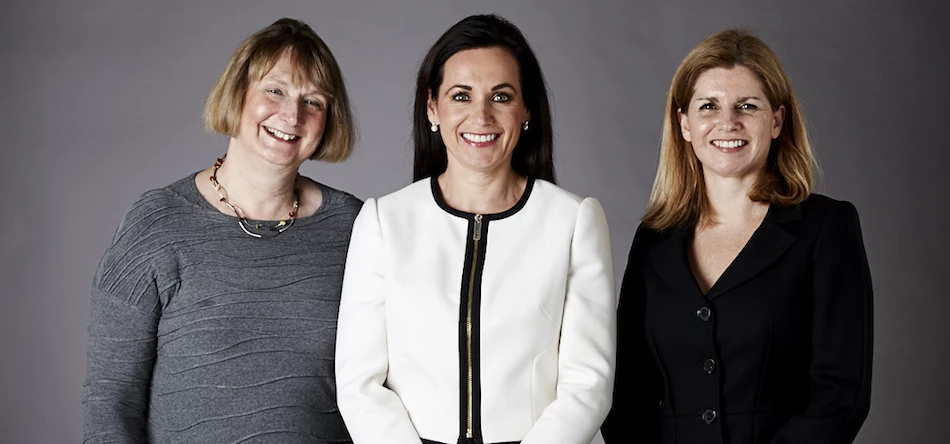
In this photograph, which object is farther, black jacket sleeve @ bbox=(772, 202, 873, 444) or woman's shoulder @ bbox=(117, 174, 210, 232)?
woman's shoulder @ bbox=(117, 174, 210, 232)

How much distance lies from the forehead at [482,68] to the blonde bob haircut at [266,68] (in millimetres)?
437

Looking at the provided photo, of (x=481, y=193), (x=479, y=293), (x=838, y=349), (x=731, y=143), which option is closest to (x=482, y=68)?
(x=481, y=193)

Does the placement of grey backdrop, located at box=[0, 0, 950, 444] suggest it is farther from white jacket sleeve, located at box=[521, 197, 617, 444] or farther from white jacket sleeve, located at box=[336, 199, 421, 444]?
white jacket sleeve, located at box=[521, 197, 617, 444]

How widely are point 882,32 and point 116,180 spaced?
3783 mm

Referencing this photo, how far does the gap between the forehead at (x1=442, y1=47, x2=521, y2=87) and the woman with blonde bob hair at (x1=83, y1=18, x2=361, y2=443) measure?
47 cm

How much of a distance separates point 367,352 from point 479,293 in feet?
1.09

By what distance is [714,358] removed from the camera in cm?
259

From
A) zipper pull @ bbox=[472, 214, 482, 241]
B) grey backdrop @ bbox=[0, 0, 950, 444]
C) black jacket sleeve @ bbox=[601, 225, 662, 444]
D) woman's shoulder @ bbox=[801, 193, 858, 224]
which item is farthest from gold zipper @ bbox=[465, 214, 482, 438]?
grey backdrop @ bbox=[0, 0, 950, 444]

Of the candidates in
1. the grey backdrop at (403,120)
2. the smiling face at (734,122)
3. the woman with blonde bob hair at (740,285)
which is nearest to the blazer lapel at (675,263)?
the woman with blonde bob hair at (740,285)

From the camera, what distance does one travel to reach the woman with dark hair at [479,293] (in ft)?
8.25

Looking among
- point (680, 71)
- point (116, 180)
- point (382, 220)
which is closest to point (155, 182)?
point (116, 180)

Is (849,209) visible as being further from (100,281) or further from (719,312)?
(100,281)

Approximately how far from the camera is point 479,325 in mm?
2533

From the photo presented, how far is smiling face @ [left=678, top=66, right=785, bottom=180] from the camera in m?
2.68
